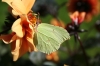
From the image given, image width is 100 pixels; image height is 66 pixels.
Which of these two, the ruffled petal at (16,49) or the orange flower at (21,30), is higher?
the orange flower at (21,30)

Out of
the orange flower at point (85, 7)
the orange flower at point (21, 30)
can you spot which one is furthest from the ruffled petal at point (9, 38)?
the orange flower at point (85, 7)

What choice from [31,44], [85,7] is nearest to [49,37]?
[31,44]

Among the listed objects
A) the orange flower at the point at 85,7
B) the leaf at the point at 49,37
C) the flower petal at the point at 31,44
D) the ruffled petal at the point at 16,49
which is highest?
the orange flower at the point at 85,7

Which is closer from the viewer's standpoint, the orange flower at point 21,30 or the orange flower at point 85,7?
the orange flower at point 21,30

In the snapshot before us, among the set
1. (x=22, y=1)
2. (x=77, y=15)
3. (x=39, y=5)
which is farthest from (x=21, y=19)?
(x=39, y=5)

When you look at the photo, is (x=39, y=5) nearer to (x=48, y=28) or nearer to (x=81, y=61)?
(x=81, y=61)

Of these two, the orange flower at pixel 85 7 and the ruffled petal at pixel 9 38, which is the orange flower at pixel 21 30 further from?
the orange flower at pixel 85 7

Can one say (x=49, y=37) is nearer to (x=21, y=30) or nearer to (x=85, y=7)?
(x=21, y=30)
